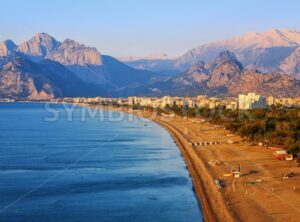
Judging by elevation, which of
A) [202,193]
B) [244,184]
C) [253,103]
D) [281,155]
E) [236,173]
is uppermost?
[253,103]

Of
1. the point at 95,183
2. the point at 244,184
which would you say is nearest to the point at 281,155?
the point at 244,184

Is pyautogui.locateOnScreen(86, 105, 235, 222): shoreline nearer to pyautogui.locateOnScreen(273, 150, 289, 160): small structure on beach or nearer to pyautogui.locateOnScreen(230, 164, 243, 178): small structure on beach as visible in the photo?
pyautogui.locateOnScreen(230, 164, 243, 178): small structure on beach

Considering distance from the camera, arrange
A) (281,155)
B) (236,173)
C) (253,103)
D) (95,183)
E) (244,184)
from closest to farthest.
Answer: (244,184), (95,183), (236,173), (281,155), (253,103)

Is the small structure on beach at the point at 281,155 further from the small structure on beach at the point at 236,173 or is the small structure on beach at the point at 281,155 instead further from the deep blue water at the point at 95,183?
the deep blue water at the point at 95,183

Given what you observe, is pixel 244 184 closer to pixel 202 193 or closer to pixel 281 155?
pixel 202 193

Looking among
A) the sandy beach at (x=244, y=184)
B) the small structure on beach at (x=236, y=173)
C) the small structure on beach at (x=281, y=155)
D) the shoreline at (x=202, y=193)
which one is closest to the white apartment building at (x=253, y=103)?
the sandy beach at (x=244, y=184)

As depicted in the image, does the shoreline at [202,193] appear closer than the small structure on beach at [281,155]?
Yes

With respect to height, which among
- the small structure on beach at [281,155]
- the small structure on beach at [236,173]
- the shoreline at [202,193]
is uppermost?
the small structure on beach at [281,155]

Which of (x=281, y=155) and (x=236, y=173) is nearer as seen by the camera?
(x=236, y=173)
